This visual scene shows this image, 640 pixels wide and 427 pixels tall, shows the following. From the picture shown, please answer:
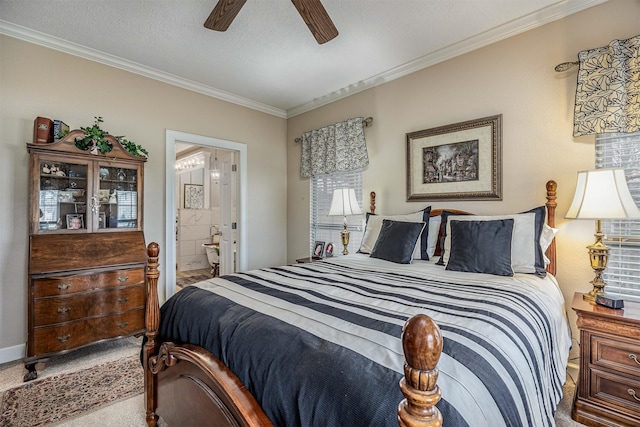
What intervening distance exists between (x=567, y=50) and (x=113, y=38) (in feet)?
12.4

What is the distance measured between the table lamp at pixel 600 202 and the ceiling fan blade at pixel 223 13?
92.9 inches

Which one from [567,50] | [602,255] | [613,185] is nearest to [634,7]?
[567,50]

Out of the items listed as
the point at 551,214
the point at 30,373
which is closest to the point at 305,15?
the point at 551,214

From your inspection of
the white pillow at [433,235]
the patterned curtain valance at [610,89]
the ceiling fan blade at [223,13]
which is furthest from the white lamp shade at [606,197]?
the ceiling fan blade at [223,13]

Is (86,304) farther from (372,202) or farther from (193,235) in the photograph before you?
(193,235)

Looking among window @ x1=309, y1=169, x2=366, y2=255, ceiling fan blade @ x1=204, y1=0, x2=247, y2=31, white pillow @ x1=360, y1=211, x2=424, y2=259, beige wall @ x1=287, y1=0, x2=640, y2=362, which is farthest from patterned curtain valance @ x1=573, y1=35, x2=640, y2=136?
ceiling fan blade @ x1=204, y1=0, x2=247, y2=31

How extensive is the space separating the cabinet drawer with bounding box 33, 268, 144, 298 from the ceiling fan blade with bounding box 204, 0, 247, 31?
219 cm

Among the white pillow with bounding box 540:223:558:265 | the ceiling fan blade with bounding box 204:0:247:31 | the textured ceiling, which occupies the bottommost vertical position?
the white pillow with bounding box 540:223:558:265

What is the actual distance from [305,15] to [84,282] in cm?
267

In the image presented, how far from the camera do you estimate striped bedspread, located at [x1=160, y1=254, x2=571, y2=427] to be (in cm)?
79

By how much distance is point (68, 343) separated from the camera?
2.39m

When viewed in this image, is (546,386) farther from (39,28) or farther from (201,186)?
(201,186)

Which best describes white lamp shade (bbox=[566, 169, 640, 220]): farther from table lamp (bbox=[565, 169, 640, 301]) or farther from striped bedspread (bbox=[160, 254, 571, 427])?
striped bedspread (bbox=[160, 254, 571, 427])

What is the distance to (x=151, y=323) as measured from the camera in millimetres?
1640
